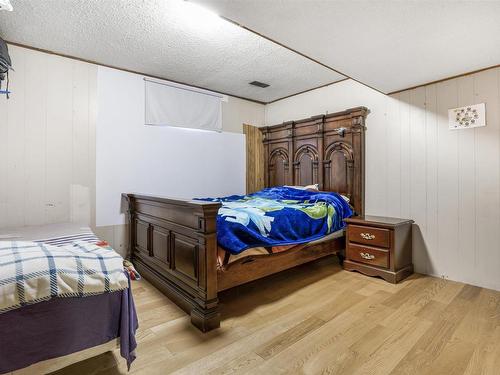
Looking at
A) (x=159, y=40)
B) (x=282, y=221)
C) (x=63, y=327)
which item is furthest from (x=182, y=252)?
(x=159, y=40)

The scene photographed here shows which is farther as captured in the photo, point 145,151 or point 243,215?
point 145,151

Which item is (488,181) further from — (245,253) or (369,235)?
(245,253)

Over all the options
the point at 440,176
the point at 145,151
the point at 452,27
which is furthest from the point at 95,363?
the point at 440,176

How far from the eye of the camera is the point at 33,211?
2.95 metres

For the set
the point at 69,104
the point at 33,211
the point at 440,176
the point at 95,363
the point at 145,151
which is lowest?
the point at 95,363

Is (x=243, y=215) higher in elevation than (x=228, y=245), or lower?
higher

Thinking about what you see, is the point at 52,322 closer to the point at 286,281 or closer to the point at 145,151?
the point at 286,281

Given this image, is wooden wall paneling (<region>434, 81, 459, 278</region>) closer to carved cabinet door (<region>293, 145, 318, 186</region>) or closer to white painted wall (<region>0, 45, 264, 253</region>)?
carved cabinet door (<region>293, 145, 318, 186</region>)

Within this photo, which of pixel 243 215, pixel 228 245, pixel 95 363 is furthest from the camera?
pixel 243 215

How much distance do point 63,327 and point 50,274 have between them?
302mm

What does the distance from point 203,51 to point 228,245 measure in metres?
2.16

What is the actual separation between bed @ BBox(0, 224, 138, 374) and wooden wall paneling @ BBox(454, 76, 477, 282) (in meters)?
3.12

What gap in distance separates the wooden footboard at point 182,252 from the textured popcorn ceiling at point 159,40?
1.58m

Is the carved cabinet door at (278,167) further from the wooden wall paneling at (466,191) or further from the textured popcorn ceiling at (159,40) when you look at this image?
the wooden wall paneling at (466,191)
